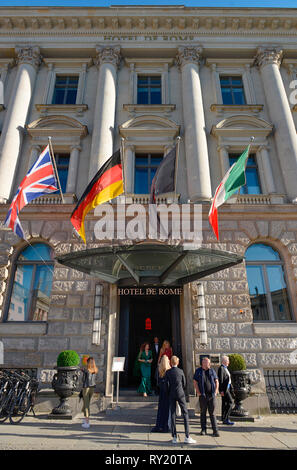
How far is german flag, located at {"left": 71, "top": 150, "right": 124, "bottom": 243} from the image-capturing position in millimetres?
10438

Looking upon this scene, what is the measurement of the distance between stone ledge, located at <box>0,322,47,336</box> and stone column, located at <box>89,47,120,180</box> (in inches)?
268

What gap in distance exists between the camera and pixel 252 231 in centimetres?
1277

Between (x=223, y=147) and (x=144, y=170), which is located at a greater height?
(x=223, y=147)

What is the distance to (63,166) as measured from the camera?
15289 millimetres

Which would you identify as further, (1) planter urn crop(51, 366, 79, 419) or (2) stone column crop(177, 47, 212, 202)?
(2) stone column crop(177, 47, 212, 202)

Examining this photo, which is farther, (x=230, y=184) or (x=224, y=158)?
(x=224, y=158)

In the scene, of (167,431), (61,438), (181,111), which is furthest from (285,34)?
(61,438)

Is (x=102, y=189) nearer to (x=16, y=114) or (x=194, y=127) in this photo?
(x=194, y=127)

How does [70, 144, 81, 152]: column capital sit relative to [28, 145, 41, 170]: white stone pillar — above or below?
above

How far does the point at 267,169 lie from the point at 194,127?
13.7 feet

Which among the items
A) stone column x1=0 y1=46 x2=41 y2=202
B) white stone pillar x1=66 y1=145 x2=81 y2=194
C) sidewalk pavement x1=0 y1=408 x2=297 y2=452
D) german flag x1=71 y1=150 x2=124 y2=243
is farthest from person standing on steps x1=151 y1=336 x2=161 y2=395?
stone column x1=0 y1=46 x2=41 y2=202

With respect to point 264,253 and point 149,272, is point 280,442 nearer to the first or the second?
point 149,272

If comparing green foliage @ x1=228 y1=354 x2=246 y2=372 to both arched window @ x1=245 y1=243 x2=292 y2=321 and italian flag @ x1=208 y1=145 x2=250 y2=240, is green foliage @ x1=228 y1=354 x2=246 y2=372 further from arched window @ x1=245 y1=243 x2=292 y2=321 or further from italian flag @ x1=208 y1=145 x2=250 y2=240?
italian flag @ x1=208 y1=145 x2=250 y2=240

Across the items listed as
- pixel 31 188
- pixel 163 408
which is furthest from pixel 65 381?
pixel 31 188
